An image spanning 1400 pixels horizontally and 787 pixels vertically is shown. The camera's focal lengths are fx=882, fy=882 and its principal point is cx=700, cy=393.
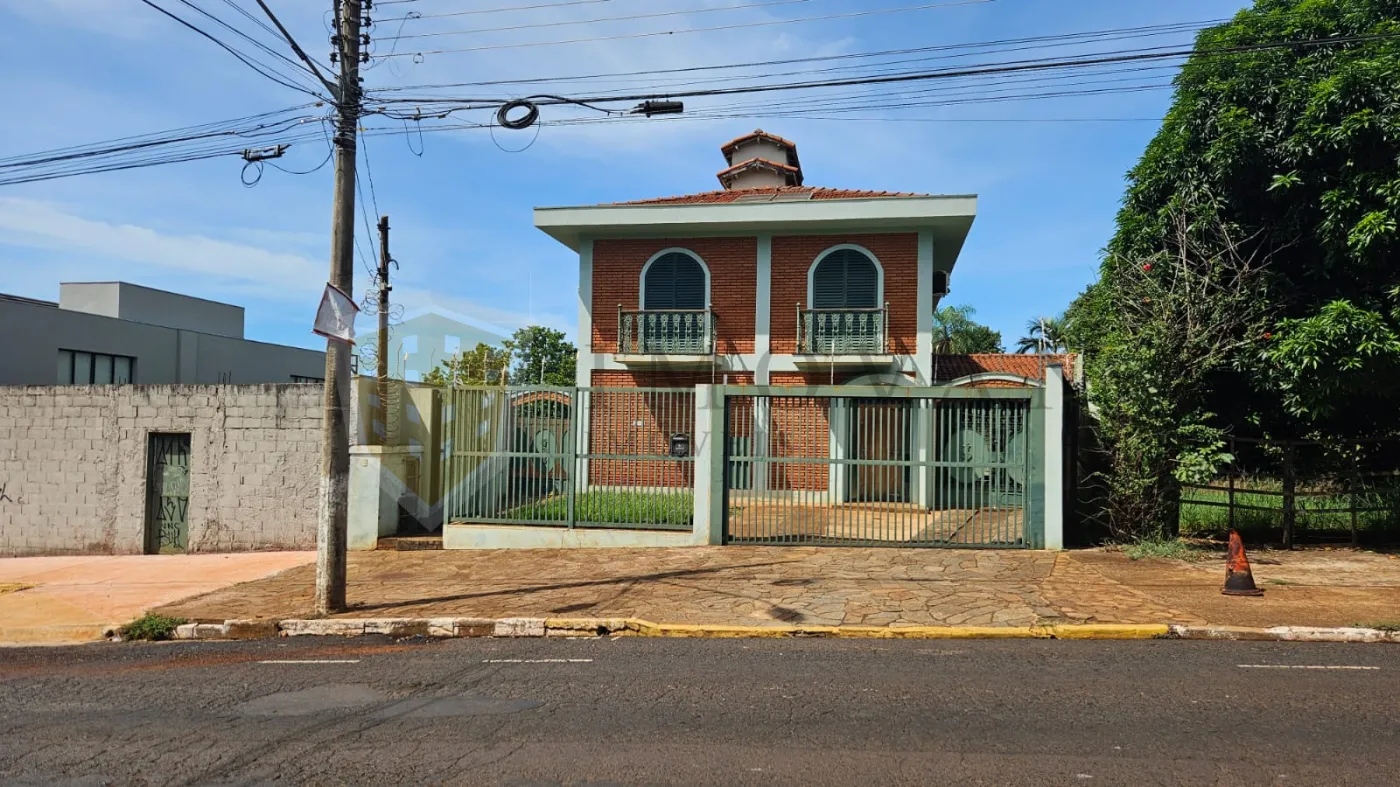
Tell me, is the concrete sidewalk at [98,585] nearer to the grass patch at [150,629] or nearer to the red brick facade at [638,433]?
the grass patch at [150,629]

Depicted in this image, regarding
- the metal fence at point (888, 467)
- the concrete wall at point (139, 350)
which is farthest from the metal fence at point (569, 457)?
the concrete wall at point (139, 350)

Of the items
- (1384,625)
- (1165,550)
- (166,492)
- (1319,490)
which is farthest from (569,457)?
(1319,490)

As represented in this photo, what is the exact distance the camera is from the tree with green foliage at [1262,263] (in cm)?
1006

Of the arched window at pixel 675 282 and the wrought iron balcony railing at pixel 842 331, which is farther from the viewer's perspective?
the arched window at pixel 675 282

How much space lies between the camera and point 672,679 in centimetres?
576

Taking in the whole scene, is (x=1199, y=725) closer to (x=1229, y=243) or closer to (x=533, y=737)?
(x=533, y=737)

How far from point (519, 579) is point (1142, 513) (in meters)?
7.56

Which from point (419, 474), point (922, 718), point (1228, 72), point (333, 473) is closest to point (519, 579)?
point (333, 473)

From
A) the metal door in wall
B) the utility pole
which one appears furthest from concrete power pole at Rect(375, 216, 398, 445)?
the metal door in wall

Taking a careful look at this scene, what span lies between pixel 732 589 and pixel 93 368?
25326mm

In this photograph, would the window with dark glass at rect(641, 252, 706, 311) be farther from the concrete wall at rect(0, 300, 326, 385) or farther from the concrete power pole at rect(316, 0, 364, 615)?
→ the concrete power pole at rect(316, 0, 364, 615)

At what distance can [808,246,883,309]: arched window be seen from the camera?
17859mm

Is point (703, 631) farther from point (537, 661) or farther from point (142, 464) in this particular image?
point (142, 464)

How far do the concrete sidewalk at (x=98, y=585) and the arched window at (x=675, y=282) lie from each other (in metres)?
8.87
